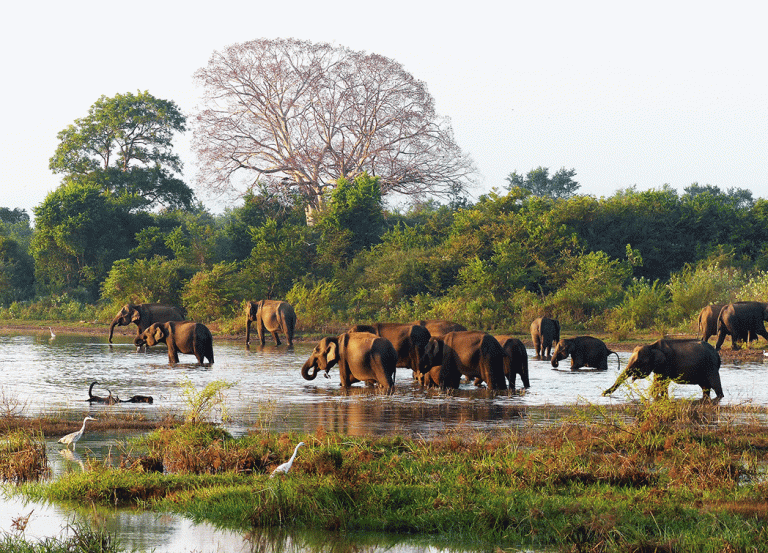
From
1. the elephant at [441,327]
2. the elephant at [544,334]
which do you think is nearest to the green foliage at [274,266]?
the elephant at [544,334]

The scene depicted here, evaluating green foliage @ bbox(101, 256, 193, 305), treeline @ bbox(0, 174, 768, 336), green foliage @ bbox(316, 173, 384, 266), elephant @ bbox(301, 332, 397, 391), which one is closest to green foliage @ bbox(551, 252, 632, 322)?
treeline @ bbox(0, 174, 768, 336)

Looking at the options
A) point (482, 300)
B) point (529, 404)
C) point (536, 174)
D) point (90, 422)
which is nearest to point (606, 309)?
point (482, 300)

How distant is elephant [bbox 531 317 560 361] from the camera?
25.1 m

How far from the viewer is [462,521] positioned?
7.34 m

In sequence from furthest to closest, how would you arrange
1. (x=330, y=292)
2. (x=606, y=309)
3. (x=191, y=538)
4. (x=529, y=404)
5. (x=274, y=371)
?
(x=330, y=292) < (x=606, y=309) < (x=274, y=371) < (x=529, y=404) < (x=191, y=538)

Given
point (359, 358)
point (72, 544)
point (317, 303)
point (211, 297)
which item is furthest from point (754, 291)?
point (72, 544)

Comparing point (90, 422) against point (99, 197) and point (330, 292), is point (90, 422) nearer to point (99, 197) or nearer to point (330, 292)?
point (330, 292)

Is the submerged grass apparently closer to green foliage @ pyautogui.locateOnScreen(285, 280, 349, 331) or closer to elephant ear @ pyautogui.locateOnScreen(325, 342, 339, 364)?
elephant ear @ pyautogui.locateOnScreen(325, 342, 339, 364)

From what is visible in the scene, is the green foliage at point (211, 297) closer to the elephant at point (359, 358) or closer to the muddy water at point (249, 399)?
the muddy water at point (249, 399)

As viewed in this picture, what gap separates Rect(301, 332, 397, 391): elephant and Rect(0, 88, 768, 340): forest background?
1427 cm

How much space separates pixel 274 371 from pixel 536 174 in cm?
4966

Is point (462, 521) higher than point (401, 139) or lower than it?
lower

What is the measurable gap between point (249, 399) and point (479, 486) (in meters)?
8.08

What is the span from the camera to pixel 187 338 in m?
22.7
